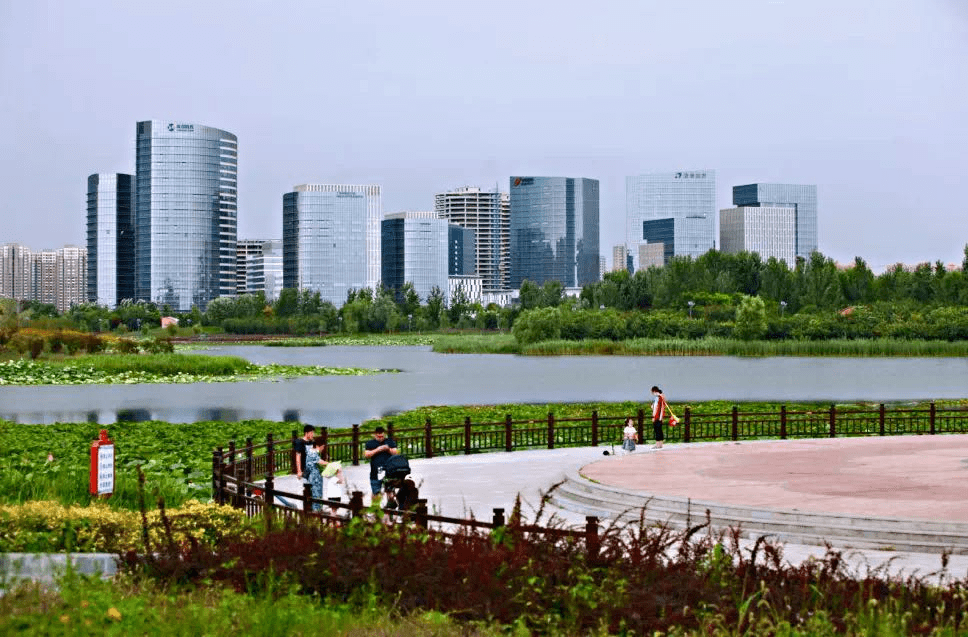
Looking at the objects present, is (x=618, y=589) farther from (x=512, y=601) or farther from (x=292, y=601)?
(x=292, y=601)

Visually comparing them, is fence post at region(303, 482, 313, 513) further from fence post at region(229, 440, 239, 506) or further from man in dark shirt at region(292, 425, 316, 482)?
Answer: man in dark shirt at region(292, 425, 316, 482)

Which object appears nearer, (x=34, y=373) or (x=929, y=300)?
(x=34, y=373)

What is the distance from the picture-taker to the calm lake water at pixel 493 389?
192ft

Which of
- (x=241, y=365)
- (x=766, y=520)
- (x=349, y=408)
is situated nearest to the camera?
(x=766, y=520)

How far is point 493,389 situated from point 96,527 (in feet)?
206

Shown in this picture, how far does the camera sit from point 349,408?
59406 millimetres

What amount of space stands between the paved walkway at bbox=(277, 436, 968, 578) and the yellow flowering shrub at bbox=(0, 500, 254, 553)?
401cm

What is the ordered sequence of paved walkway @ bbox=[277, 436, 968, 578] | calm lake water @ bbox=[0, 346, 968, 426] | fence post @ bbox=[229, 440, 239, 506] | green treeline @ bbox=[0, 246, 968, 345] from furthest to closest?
green treeline @ bbox=[0, 246, 968, 345] < calm lake water @ bbox=[0, 346, 968, 426] < paved walkway @ bbox=[277, 436, 968, 578] < fence post @ bbox=[229, 440, 239, 506]

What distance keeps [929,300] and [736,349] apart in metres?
37.0

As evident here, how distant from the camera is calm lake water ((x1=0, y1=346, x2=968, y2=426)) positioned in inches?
2299

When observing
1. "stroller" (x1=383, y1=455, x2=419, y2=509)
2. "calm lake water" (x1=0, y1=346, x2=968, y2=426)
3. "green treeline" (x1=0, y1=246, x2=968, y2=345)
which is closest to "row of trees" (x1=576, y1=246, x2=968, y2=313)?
"green treeline" (x1=0, y1=246, x2=968, y2=345)

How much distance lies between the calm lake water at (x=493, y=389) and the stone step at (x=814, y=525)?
33292 mm

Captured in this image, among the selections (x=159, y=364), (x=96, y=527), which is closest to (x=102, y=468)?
(x=96, y=527)

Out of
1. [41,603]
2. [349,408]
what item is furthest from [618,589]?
[349,408]
